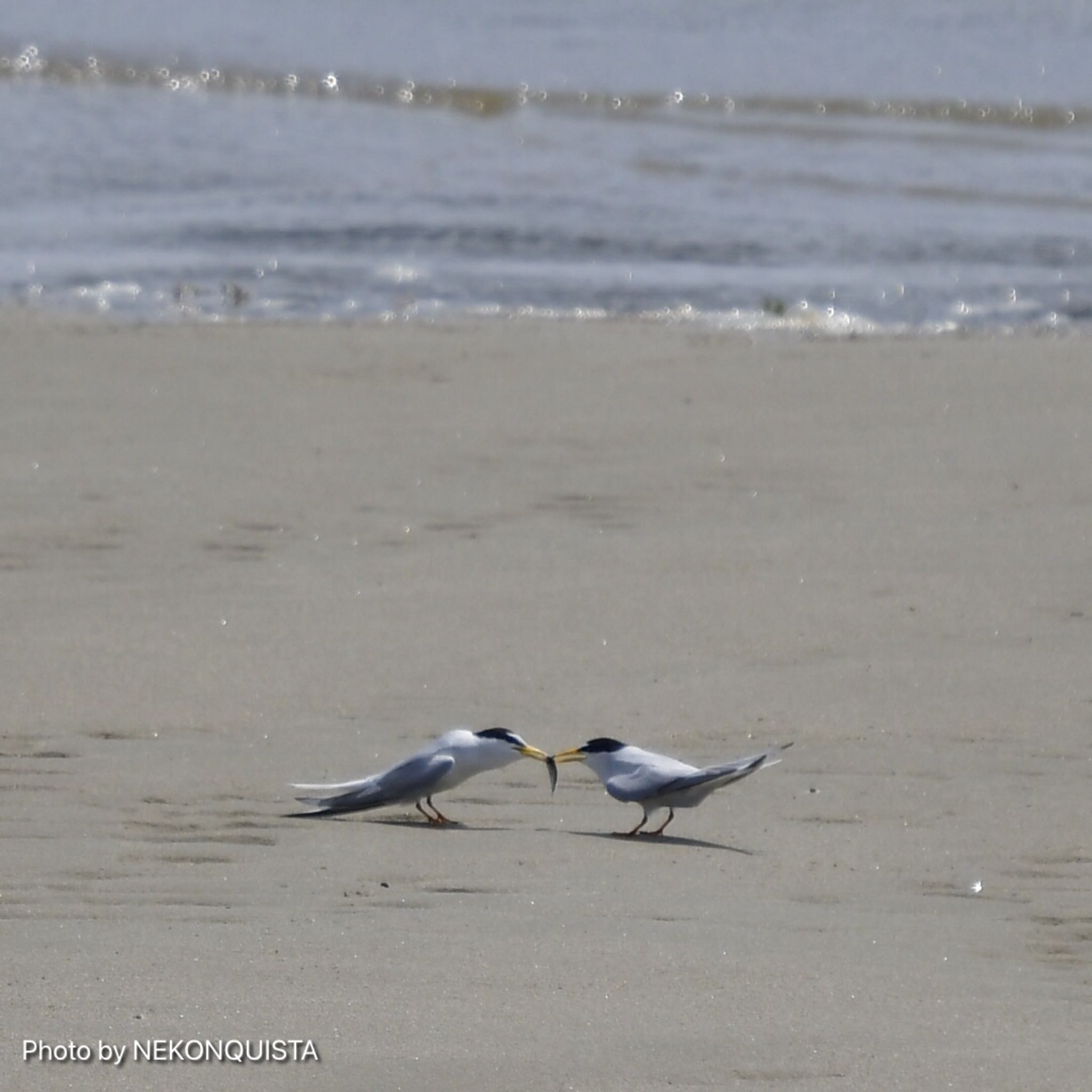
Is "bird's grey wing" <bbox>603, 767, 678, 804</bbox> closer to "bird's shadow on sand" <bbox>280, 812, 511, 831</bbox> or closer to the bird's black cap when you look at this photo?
the bird's black cap

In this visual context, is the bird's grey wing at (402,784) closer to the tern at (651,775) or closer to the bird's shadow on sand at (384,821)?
Result: the bird's shadow on sand at (384,821)

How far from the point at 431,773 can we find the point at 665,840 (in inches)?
19.9

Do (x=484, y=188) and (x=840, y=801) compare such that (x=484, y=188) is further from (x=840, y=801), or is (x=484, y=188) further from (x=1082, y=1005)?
(x=1082, y=1005)

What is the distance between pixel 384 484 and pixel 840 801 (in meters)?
3.11

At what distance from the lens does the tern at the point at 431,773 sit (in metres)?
4.27

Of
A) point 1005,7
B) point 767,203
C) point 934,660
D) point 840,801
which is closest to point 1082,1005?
point 840,801

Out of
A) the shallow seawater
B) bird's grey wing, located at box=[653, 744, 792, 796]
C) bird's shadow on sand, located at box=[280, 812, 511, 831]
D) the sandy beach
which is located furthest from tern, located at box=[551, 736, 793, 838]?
the shallow seawater

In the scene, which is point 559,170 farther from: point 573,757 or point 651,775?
point 651,775

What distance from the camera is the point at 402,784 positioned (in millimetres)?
4273

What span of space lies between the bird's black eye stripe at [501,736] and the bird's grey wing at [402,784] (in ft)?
0.33

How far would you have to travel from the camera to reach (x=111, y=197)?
14648 mm

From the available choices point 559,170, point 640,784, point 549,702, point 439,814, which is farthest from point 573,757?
point 559,170

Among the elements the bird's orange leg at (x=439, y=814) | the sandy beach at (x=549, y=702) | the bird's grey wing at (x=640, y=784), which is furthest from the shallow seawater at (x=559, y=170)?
the bird's grey wing at (x=640, y=784)

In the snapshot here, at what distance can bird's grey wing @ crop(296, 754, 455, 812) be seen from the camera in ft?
14.0
